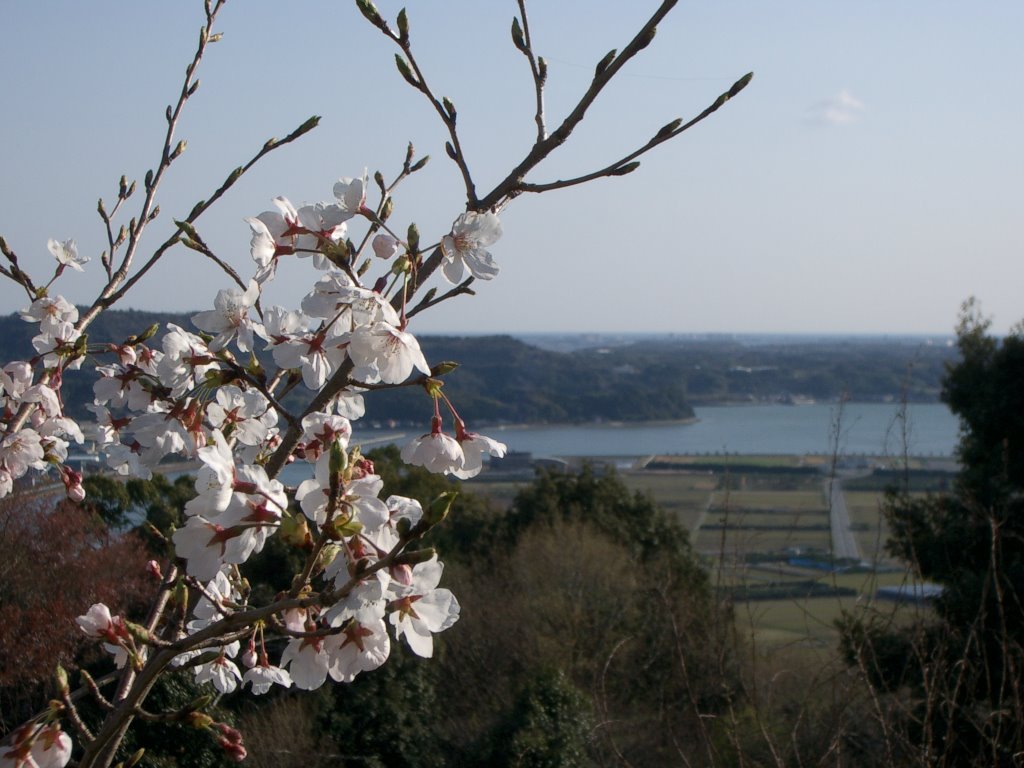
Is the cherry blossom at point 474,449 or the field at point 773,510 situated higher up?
the cherry blossom at point 474,449

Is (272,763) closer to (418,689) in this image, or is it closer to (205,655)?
(418,689)

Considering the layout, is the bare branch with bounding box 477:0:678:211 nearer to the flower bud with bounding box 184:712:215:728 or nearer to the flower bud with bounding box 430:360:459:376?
the flower bud with bounding box 430:360:459:376

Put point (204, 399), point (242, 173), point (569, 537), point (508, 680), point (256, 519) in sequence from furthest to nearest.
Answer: point (569, 537) < point (508, 680) < point (242, 173) < point (204, 399) < point (256, 519)

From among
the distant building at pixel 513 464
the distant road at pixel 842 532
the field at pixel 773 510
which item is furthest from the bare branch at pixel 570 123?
the distant building at pixel 513 464

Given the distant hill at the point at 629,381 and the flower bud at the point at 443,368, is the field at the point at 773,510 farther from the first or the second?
the flower bud at the point at 443,368

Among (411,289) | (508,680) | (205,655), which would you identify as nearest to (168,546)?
(205,655)

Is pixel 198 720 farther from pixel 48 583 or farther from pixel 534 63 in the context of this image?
pixel 48 583

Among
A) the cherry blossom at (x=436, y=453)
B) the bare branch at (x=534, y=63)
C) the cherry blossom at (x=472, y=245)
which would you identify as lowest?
the cherry blossom at (x=436, y=453)
